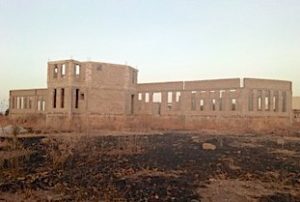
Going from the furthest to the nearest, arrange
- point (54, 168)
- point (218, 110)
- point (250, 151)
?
point (218, 110) < point (250, 151) < point (54, 168)

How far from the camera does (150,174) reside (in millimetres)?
7262

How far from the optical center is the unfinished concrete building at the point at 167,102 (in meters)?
25.3

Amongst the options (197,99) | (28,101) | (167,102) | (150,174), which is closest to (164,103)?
(167,102)

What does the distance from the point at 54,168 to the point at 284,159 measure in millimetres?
6613

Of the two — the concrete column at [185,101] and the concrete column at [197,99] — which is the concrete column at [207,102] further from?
the concrete column at [185,101]

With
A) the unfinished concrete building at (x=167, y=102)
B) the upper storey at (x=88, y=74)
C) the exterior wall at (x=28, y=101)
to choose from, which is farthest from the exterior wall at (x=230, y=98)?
the exterior wall at (x=28, y=101)

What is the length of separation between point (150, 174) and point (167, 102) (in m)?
22.8

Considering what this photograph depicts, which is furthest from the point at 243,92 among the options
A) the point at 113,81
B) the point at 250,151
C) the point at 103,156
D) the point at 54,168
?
the point at 54,168

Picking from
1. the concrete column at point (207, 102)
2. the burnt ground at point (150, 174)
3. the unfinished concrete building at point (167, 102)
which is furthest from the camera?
the concrete column at point (207, 102)

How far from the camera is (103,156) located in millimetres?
9516

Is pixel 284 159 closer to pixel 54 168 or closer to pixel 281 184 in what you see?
pixel 281 184

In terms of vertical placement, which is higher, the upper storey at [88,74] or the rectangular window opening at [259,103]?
the upper storey at [88,74]

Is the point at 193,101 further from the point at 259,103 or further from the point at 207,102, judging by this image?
the point at 259,103

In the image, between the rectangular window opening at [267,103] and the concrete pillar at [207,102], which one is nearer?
the rectangular window opening at [267,103]
